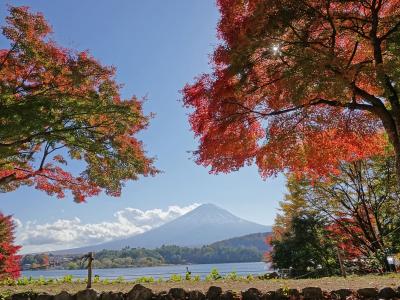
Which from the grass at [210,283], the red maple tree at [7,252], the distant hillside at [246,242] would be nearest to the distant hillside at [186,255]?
the distant hillside at [246,242]

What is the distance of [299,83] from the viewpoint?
7.66 m

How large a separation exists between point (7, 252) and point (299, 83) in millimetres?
22533

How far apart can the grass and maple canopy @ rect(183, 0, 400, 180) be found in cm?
311

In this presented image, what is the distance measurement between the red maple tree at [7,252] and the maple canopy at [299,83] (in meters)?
18.2

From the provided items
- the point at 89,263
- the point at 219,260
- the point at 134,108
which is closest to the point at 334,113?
the point at 134,108

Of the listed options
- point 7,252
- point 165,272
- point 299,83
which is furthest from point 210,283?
point 165,272

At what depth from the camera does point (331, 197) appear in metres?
20.4

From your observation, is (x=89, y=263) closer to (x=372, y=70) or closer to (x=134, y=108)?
(x=134, y=108)

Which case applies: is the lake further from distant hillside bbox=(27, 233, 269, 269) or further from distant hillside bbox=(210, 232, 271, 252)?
distant hillside bbox=(210, 232, 271, 252)

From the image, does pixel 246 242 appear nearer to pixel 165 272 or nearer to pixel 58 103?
pixel 165 272

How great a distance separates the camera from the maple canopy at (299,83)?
7.54 m

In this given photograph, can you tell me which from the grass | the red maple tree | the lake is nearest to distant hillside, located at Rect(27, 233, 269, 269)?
the lake

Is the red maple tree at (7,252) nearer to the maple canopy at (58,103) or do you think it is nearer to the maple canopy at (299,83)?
the maple canopy at (58,103)

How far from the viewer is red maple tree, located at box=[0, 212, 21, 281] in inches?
896
